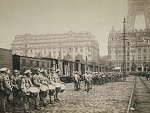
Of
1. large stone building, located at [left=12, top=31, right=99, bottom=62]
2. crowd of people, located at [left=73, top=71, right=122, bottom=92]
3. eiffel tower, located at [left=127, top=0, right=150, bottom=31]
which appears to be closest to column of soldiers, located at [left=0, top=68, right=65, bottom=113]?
large stone building, located at [left=12, top=31, right=99, bottom=62]

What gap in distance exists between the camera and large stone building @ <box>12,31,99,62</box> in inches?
211

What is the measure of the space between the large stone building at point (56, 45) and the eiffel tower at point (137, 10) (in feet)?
3.33

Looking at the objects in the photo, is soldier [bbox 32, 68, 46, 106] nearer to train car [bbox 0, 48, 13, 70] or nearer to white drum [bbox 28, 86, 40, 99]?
white drum [bbox 28, 86, 40, 99]

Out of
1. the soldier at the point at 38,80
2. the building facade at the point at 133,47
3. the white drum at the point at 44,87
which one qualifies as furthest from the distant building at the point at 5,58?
the building facade at the point at 133,47

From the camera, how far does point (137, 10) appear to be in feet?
15.5

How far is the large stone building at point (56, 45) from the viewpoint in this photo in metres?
5.37

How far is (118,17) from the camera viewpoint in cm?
468

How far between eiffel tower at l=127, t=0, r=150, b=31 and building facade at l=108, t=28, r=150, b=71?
0.95ft

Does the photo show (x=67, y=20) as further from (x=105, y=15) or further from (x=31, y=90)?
(x=31, y=90)

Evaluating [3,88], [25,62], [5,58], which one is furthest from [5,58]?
[3,88]

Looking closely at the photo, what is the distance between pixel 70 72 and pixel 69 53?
4.22 meters

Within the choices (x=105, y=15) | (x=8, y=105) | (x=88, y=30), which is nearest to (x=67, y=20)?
(x=88, y=30)

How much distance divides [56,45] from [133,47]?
2058mm

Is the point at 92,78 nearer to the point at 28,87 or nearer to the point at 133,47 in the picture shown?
→ the point at 133,47
